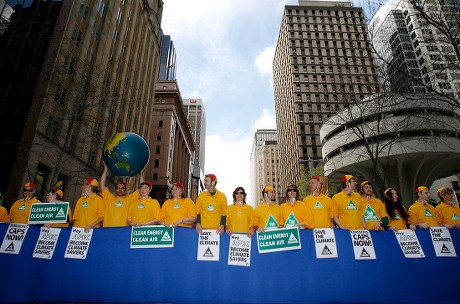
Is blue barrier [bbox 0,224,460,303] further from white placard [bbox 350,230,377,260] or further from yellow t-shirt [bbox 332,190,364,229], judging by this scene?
yellow t-shirt [bbox 332,190,364,229]

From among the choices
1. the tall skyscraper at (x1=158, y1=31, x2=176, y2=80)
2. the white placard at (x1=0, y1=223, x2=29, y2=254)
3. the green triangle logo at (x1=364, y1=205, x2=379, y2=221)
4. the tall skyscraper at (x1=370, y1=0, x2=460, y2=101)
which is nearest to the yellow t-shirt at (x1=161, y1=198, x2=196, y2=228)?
the white placard at (x1=0, y1=223, x2=29, y2=254)

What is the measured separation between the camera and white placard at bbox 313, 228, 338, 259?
523cm

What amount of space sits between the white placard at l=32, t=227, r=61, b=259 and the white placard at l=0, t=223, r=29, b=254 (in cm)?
35

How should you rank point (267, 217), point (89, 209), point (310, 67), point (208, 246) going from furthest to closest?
1. point (310, 67)
2. point (89, 209)
3. point (267, 217)
4. point (208, 246)

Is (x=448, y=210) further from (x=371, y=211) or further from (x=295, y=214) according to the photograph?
(x=295, y=214)

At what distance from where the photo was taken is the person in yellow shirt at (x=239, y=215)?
6117 millimetres

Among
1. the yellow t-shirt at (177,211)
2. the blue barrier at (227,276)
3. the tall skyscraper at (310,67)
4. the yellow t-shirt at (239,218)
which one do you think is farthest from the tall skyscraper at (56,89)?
the tall skyscraper at (310,67)

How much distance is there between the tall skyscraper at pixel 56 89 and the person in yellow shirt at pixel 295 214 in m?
12.7

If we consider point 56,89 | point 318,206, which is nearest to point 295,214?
point 318,206

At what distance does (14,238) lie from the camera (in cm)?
562

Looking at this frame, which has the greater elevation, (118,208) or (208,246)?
(118,208)

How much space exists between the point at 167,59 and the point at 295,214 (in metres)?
147

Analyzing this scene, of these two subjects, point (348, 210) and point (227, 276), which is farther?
point (348, 210)

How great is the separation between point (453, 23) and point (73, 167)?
26.8 metres
